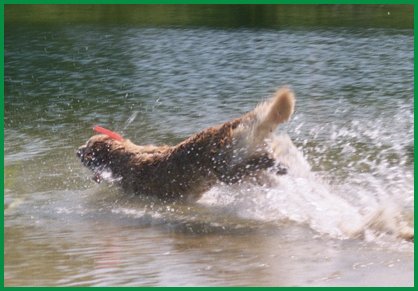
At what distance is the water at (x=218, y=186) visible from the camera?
17.7 feet

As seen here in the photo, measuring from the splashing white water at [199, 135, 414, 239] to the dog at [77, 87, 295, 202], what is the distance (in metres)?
0.10

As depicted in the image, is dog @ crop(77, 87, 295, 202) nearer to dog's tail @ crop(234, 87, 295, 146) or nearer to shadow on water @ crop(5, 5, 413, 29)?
dog's tail @ crop(234, 87, 295, 146)

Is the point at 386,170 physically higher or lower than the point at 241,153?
lower

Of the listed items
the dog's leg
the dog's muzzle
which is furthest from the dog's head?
the dog's leg

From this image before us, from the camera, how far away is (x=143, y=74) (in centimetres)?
1179

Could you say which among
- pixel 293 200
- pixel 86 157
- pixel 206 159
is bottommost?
pixel 293 200

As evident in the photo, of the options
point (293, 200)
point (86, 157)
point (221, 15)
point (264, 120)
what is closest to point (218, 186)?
point (293, 200)

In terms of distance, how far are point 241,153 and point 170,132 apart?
2655 millimetres

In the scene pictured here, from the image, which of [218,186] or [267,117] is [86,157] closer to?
[218,186]

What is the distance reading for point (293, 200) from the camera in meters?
6.45

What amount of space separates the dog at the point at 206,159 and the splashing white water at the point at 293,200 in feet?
0.34

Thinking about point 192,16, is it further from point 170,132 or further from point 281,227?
point 281,227

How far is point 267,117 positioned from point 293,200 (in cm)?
73

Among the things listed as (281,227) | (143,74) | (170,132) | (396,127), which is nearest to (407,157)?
(396,127)
